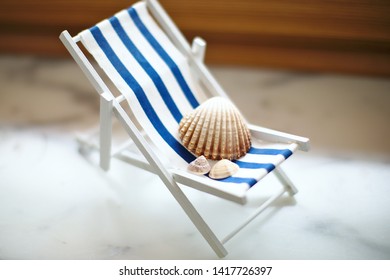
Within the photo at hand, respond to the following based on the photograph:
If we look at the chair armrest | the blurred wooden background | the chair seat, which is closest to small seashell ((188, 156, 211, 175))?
the chair seat

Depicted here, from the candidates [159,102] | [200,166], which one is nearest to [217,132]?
[200,166]

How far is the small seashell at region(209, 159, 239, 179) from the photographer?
1.91 meters

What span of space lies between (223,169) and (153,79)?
50 centimetres

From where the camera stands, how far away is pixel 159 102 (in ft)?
6.98

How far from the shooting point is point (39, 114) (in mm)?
2684

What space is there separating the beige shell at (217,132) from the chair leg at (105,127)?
31cm

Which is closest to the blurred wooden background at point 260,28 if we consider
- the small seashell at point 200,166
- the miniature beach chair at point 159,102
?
the miniature beach chair at point 159,102

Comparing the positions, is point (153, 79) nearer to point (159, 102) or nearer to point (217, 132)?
point (159, 102)

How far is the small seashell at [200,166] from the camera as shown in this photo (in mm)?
1940

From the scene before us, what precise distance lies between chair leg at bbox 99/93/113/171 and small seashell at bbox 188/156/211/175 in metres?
0.37

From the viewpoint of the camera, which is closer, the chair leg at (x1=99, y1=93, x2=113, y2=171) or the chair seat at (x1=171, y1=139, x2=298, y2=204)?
the chair seat at (x1=171, y1=139, x2=298, y2=204)

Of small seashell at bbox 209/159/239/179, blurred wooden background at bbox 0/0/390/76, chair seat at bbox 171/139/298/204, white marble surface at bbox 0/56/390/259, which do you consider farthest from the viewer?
blurred wooden background at bbox 0/0/390/76

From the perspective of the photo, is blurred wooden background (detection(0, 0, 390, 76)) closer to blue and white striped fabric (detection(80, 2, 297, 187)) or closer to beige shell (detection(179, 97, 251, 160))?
blue and white striped fabric (detection(80, 2, 297, 187))

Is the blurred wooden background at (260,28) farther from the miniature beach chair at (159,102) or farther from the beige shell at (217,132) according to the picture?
the beige shell at (217,132)
